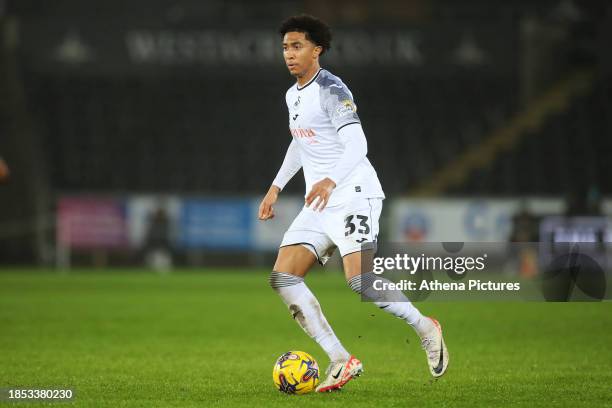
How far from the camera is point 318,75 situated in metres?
7.32

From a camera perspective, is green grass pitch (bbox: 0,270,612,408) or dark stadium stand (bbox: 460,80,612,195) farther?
dark stadium stand (bbox: 460,80,612,195)

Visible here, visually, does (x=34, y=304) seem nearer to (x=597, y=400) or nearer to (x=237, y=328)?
(x=237, y=328)

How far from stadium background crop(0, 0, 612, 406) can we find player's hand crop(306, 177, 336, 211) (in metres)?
18.3

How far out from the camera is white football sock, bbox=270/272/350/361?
728 cm

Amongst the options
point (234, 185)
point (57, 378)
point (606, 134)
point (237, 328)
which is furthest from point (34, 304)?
point (606, 134)

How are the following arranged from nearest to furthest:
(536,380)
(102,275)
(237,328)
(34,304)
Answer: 1. (536,380)
2. (237,328)
3. (34,304)
4. (102,275)

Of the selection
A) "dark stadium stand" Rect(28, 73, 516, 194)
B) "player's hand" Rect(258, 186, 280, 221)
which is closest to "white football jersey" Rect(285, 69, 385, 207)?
"player's hand" Rect(258, 186, 280, 221)

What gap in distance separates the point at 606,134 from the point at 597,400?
24301 mm

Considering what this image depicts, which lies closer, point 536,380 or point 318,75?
point 318,75

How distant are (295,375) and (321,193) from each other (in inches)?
48.4

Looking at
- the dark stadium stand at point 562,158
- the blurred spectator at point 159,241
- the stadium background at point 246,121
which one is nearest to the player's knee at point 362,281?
the stadium background at point 246,121

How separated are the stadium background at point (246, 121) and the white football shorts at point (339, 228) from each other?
17845 millimetres

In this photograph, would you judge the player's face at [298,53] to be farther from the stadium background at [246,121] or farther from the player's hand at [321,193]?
the stadium background at [246,121]

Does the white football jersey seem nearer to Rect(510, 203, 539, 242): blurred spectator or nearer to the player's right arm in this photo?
the player's right arm
